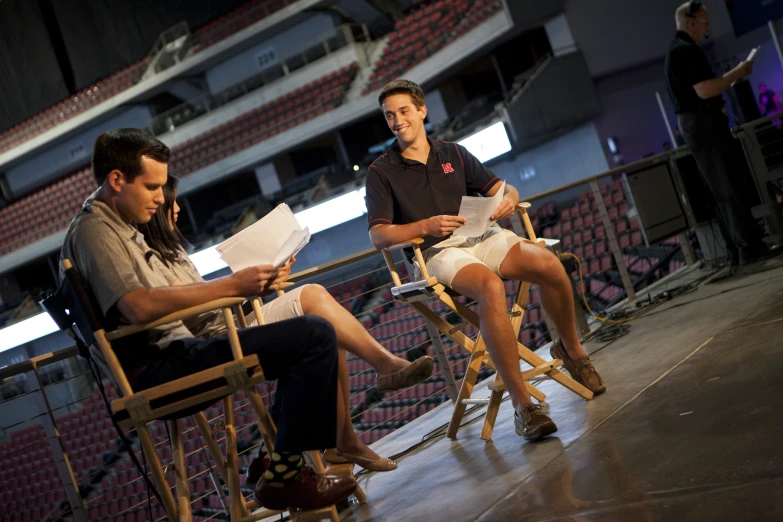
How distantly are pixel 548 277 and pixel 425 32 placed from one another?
1276 cm

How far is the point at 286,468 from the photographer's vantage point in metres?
1.68

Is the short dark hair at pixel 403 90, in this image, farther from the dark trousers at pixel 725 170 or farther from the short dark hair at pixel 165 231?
the dark trousers at pixel 725 170

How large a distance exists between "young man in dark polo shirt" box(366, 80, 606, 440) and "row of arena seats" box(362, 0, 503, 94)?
10702 millimetres

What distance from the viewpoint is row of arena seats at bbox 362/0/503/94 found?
520 inches

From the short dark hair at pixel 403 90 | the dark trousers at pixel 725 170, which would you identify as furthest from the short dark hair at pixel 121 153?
the dark trousers at pixel 725 170

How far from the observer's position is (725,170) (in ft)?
13.0

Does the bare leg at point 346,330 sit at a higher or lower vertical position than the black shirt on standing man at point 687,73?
lower

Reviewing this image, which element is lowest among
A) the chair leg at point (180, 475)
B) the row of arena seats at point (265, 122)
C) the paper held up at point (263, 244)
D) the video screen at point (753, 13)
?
the chair leg at point (180, 475)

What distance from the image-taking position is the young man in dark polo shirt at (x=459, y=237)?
88.7 inches

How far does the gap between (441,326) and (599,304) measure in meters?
5.44

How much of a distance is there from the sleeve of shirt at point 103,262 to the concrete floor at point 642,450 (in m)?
0.89

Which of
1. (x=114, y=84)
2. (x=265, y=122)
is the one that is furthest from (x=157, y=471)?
(x=114, y=84)

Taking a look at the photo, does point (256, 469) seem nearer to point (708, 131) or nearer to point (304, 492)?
point (304, 492)

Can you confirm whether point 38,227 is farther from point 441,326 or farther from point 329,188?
point 441,326
